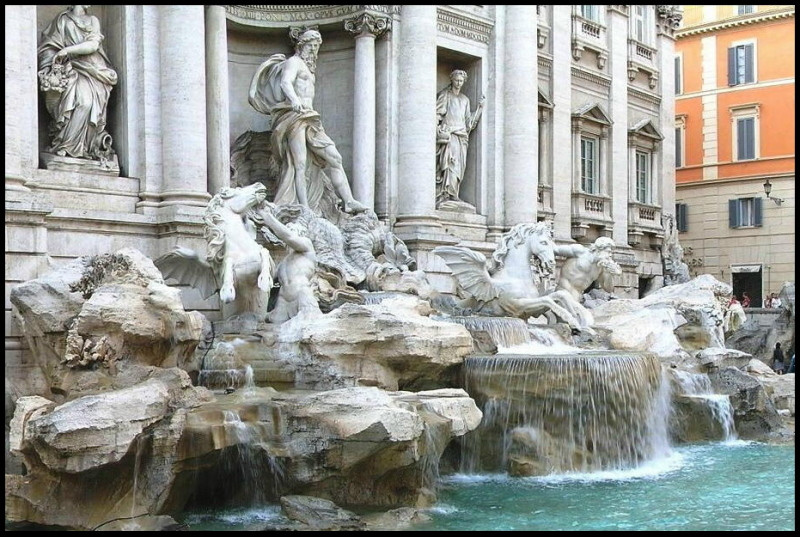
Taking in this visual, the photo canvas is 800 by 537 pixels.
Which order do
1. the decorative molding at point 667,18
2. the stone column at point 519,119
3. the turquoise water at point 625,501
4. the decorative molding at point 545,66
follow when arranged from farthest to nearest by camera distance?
the decorative molding at point 667,18, the decorative molding at point 545,66, the stone column at point 519,119, the turquoise water at point 625,501

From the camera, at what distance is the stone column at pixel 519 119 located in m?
19.7

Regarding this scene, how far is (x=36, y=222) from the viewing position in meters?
12.0

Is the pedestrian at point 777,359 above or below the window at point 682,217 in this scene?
below

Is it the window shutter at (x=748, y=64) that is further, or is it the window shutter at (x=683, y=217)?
the window shutter at (x=683, y=217)

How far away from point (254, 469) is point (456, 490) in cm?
239

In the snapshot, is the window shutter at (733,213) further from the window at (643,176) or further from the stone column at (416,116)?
the stone column at (416,116)

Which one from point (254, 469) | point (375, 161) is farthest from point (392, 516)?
point (375, 161)

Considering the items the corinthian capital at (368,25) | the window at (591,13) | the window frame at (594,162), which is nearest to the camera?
the corinthian capital at (368,25)

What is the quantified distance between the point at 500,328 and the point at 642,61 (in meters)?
14.4

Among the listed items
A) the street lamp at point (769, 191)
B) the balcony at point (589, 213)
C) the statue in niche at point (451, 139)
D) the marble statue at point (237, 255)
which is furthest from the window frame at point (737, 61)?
the marble statue at point (237, 255)

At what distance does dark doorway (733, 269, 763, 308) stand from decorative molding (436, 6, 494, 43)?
1603 centimetres

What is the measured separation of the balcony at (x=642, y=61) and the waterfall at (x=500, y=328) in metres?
13.4

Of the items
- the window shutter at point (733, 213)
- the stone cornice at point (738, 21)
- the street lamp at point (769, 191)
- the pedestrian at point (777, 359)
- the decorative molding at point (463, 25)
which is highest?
the stone cornice at point (738, 21)

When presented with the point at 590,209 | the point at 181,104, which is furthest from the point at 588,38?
the point at 181,104
